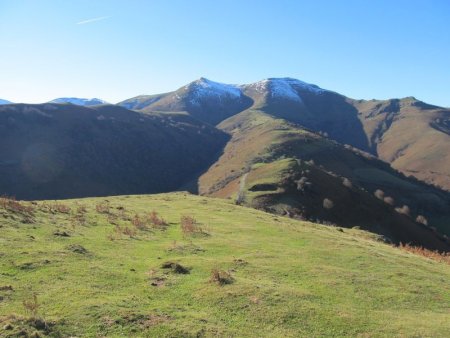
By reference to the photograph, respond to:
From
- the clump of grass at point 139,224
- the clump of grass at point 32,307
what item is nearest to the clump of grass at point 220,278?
the clump of grass at point 32,307

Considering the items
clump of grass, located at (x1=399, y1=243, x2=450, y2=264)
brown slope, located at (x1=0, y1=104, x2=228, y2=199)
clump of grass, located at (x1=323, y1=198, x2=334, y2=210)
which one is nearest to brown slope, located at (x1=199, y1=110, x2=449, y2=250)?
clump of grass, located at (x1=323, y1=198, x2=334, y2=210)

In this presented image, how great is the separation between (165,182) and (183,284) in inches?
6293

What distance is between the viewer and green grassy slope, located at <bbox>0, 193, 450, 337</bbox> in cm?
1554

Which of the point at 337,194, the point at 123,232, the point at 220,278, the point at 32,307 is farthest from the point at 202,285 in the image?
the point at 337,194

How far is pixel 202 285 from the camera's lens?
19750 mm

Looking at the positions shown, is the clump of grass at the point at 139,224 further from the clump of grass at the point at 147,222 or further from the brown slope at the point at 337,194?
the brown slope at the point at 337,194

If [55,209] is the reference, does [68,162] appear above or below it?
below

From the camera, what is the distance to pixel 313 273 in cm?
2320

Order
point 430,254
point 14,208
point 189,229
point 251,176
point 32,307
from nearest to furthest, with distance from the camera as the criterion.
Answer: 1. point 32,307
2. point 14,208
3. point 189,229
4. point 430,254
5. point 251,176

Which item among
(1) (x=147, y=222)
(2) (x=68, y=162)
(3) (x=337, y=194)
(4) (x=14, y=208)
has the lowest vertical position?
(2) (x=68, y=162)

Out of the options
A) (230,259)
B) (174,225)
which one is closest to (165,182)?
(174,225)

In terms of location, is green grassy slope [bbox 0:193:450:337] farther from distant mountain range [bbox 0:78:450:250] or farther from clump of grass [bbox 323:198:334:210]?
clump of grass [bbox 323:198:334:210]

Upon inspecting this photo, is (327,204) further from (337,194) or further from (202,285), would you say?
(202,285)

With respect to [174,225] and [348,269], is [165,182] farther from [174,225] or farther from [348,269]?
[348,269]
